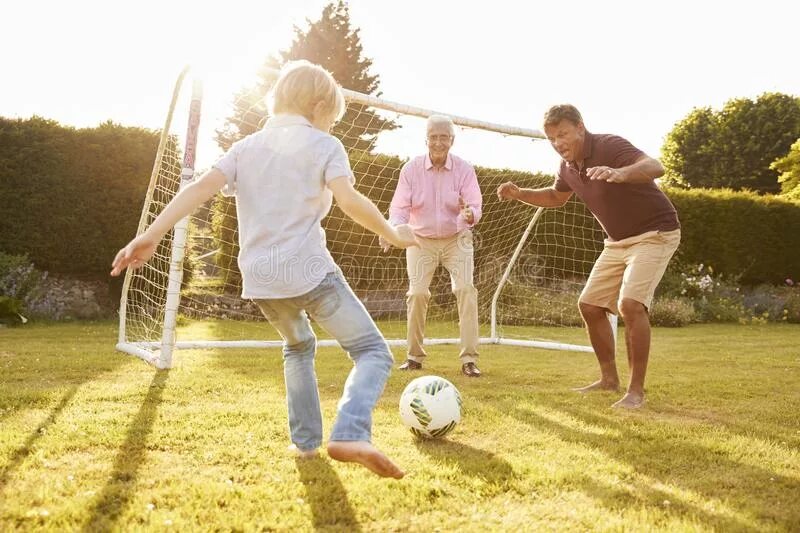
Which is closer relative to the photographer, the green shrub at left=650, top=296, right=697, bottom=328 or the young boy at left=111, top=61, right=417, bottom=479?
the young boy at left=111, top=61, right=417, bottom=479

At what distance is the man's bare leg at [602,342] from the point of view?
4.88 metres

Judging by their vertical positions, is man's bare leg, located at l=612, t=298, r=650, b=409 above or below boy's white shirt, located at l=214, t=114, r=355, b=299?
below

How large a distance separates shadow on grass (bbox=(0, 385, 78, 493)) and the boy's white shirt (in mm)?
1051

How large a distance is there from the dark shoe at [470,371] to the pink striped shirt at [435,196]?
1039 millimetres

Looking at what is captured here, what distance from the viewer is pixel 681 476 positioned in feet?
9.16

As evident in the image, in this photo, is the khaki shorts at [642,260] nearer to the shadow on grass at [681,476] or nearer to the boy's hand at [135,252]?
the shadow on grass at [681,476]

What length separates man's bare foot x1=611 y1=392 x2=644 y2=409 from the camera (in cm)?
427

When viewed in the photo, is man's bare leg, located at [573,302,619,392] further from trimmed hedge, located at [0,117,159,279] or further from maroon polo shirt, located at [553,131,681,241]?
trimmed hedge, located at [0,117,159,279]

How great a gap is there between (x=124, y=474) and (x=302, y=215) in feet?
3.71

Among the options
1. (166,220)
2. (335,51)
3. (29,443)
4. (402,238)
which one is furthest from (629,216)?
(335,51)

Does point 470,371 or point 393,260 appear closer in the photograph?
point 470,371

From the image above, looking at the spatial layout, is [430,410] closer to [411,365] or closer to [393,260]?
[411,365]

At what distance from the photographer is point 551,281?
39.0 ft

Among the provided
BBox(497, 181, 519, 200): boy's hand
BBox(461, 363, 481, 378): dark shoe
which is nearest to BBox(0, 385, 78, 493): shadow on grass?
BBox(461, 363, 481, 378): dark shoe
